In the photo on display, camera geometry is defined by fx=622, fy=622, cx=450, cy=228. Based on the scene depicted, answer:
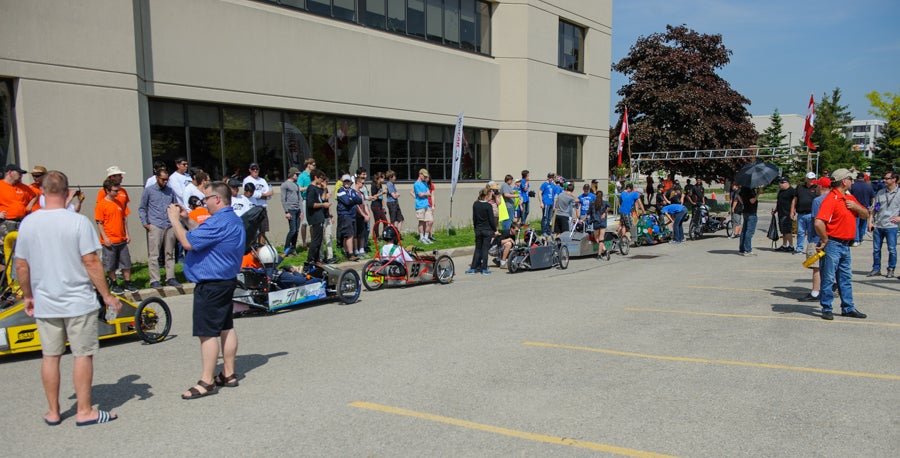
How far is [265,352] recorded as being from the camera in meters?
7.07

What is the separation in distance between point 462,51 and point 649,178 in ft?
51.5

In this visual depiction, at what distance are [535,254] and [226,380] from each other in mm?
8893

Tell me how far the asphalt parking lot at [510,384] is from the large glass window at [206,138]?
6.08m

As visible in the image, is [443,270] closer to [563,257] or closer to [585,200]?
[563,257]

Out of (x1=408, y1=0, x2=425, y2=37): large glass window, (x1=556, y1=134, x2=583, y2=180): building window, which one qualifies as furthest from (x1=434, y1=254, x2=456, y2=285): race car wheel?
(x1=556, y1=134, x2=583, y2=180): building window

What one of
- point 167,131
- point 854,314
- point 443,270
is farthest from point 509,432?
point 167,131

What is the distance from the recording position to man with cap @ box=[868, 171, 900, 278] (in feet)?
38.5

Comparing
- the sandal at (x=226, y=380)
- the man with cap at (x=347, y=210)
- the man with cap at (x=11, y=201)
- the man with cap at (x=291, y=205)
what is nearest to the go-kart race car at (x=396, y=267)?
the man with cap at (x=347, y=210)

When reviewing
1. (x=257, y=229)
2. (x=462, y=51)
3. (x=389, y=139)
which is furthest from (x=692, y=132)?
(x=257, y=229)

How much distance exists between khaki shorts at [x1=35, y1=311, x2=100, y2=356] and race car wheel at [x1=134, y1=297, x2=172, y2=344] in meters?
2.45

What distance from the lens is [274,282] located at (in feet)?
30.6

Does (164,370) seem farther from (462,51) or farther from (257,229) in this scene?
(462,51)

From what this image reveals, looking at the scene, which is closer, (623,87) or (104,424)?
(104,424)

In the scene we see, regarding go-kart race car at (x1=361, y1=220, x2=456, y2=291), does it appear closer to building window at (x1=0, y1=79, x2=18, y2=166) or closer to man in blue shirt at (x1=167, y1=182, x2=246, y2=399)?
man in blue shirt at (x1=167, y1=182, x2=246, y2=399)
